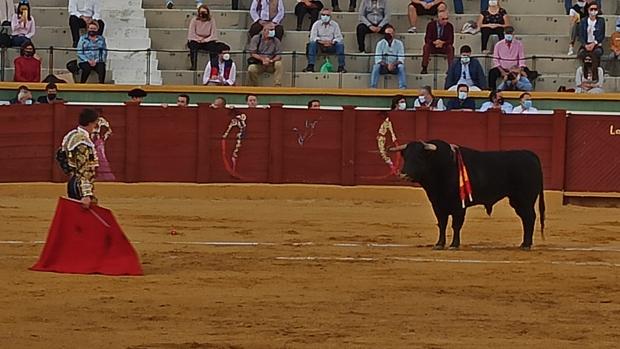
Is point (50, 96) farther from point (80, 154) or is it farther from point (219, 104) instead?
point (80, 154)

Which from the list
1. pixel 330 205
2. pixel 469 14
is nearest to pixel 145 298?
pixel 330 205

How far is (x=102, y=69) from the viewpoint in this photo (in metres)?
21.9

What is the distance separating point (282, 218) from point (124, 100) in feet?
15.8

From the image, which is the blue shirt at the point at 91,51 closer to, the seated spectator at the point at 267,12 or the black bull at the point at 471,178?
the seated spectator at the point at 267,12

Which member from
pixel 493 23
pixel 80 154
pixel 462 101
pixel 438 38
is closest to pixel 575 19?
pixel 493 23

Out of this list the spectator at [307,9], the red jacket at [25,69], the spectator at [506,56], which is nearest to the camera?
the red jacket at [25,69]

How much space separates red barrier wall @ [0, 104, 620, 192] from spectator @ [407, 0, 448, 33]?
3.72m

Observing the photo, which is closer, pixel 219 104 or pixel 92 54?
pixel 219 104

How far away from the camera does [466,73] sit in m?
21.5

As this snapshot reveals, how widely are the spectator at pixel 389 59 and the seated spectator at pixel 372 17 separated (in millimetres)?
636

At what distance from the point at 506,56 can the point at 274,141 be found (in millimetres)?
3809

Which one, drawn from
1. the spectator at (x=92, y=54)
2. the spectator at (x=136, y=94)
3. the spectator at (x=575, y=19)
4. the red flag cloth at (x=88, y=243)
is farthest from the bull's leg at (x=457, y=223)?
the spectator at (x=575, y=19)

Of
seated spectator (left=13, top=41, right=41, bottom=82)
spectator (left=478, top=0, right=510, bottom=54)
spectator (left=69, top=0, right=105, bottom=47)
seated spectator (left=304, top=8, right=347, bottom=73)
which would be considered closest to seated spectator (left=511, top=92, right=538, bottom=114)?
spectator (left=478, top=0, right=510, bottom=54)

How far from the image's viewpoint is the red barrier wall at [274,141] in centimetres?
2003
